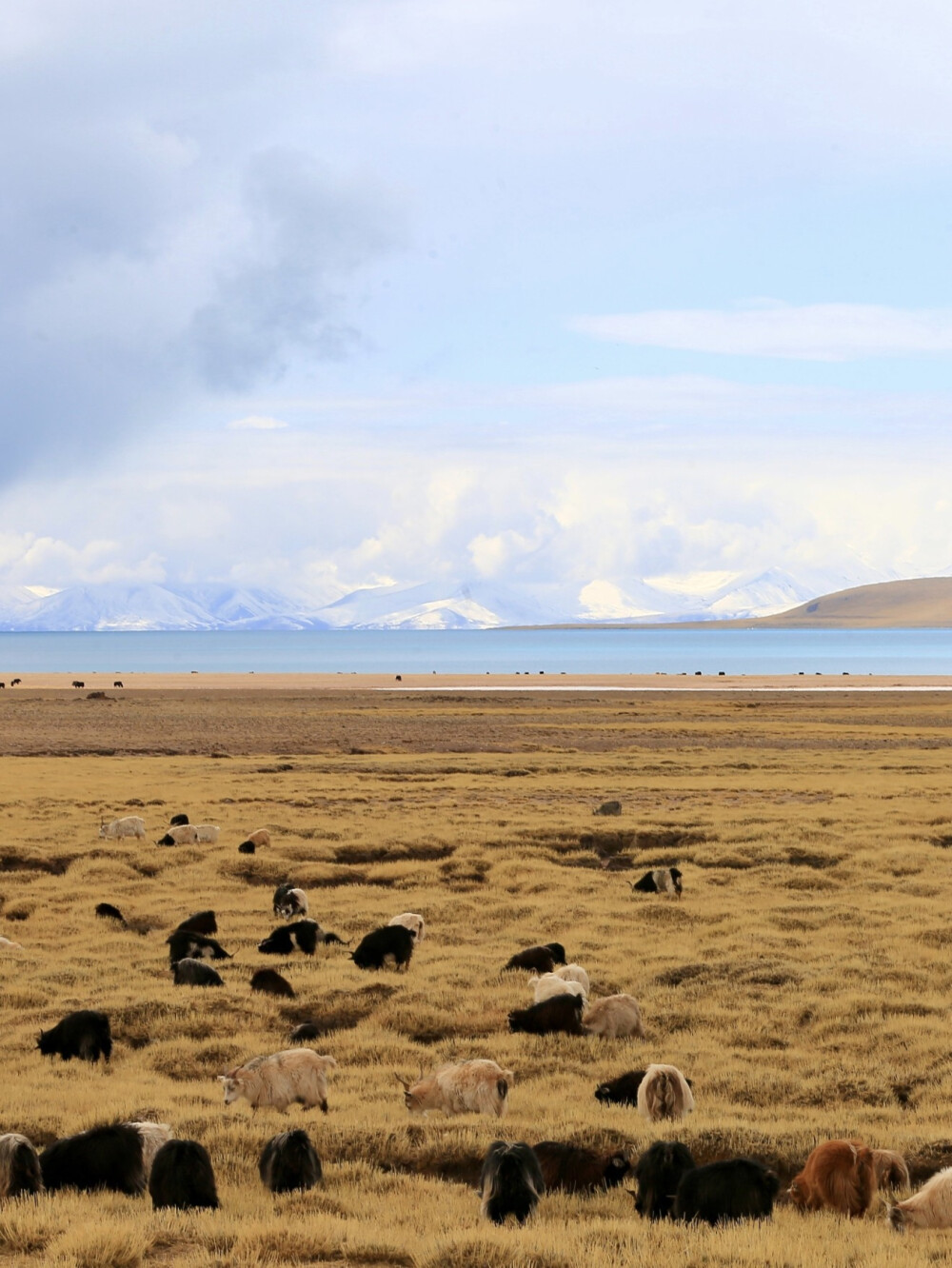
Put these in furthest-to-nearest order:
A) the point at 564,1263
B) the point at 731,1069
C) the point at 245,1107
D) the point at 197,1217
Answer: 1. the point at 731,1069
2. the point at 245,1107
3. the point at 197,1217
4. the point at 564,1263

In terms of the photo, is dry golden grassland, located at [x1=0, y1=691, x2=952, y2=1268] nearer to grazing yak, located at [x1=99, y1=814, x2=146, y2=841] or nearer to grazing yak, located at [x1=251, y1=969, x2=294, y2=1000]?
grazing yak, located at [x1=251, y1=969, x2=294, y2=1000]

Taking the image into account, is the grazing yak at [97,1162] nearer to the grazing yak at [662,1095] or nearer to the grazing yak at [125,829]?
the grazing yak at [662,1095]

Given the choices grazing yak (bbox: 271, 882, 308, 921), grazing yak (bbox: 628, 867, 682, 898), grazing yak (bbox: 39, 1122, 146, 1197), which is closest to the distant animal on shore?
grazing yak (bbox: 271, 882, 308, 921)

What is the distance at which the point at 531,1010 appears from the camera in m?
13.1

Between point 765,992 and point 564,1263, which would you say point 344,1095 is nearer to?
point 564,1263

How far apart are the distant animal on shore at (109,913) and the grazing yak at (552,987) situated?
7.61m

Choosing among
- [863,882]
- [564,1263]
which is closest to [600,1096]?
[564,1263]

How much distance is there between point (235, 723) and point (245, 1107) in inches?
1961

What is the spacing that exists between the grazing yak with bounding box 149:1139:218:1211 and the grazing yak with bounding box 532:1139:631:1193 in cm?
244

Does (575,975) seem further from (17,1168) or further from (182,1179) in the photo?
(17,1168)

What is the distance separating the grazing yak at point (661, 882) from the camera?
20.2 metres

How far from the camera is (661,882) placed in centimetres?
2025

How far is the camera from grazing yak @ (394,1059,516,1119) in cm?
1046

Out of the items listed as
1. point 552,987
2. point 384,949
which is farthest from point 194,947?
point 552,987
